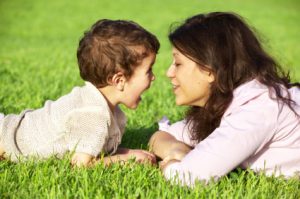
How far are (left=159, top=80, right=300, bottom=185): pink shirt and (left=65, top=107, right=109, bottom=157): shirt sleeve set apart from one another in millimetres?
701

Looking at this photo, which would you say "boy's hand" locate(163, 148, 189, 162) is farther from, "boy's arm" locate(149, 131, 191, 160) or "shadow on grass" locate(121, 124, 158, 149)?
"shadow on grass" locate(121, 124, 158, 149)

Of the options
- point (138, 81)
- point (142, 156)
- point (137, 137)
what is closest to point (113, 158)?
point (142, 156)

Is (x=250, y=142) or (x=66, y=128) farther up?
(x=250, y=142)

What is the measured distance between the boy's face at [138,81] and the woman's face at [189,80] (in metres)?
0.32

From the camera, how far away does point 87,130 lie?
13.8 feet

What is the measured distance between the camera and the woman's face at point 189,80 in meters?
4.12

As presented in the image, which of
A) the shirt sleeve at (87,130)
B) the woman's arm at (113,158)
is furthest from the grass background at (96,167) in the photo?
the shirt sleeve at (87,130)

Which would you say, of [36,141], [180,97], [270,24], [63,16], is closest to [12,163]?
[36,141]

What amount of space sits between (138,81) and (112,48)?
39cm

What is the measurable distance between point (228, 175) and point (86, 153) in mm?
1097

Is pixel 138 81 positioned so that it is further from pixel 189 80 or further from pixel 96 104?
pixel 189 80

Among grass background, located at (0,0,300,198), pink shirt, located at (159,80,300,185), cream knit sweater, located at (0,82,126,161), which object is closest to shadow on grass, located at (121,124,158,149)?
grass background, located at (0,0,300,198)

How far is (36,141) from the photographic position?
449cm

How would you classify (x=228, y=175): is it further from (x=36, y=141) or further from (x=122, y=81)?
(x=36, y=141)
